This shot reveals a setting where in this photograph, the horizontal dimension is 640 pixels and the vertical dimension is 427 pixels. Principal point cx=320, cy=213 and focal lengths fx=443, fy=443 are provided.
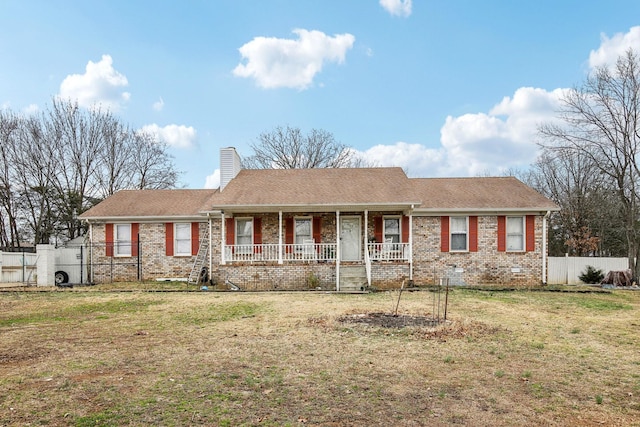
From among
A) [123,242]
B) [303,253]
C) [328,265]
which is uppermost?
[123,242]

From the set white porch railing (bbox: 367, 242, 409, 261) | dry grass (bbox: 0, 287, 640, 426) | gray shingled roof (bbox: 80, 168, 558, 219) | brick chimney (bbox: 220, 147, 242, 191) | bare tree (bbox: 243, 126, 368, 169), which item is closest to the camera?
dry grass (bbox: 0, 287, 640, 426)

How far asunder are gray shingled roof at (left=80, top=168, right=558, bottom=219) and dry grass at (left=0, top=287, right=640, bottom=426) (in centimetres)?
689

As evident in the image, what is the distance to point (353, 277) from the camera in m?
16.2

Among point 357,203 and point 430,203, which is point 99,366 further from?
point 430,203

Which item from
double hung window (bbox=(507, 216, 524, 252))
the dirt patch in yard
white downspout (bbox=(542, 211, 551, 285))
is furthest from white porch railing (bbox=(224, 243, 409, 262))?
the dirt patch in yard

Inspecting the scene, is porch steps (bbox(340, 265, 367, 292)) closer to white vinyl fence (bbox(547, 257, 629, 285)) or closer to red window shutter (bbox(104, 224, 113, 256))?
white vinyl fence (bbox(547, 257, 629, 285))

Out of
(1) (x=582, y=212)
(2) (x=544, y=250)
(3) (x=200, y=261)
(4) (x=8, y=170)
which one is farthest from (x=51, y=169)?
(1) (x=582, y=212)

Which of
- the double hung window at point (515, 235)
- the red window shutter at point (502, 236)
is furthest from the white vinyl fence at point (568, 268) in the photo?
the red window shutter at point (502, 236)

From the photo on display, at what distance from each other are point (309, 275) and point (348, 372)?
35.4ft

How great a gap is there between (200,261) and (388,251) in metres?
7.65

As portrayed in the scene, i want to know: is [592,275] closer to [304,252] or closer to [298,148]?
[304,252]

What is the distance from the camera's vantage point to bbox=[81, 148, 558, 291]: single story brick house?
53.5ft

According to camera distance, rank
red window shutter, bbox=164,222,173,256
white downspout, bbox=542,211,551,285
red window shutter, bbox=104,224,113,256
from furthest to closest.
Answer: red window shutter, bbox=104,224,113,256 → red window shutter, bbox=164,222,173,256 → white downspout, bbox=542,211,551,285

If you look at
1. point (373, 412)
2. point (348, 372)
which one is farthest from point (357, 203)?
point (373, 412)
